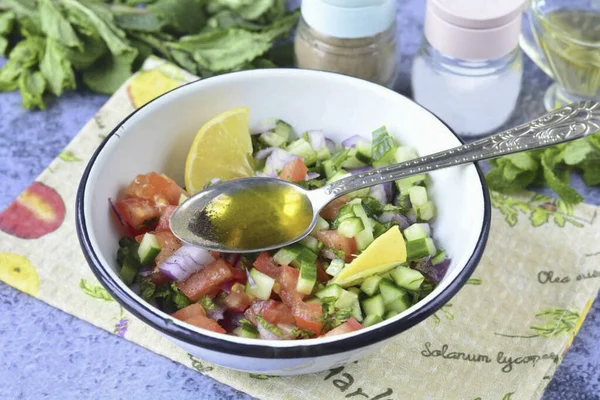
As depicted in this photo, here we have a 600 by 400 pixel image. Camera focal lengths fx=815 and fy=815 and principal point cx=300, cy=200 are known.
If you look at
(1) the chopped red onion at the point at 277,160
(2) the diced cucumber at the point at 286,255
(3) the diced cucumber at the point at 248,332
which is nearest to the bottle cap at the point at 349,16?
(1) the chopped red onion at the point at 277,160

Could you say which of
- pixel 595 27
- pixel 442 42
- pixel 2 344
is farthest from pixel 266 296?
pixel 595 27

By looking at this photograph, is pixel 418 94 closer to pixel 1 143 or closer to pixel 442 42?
pixel 442 42

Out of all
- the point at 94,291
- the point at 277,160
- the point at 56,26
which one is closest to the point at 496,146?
the point at 277,160

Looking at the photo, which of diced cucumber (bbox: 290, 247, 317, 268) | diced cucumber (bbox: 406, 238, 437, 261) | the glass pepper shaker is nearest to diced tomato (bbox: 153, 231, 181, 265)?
diced cucumber (bbox: 290, 247, 317, 268)

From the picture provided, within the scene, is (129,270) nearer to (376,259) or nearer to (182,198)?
(182,198)

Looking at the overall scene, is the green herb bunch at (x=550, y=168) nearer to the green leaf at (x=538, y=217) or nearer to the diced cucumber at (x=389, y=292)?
the green leaf at (x=538, y=217)

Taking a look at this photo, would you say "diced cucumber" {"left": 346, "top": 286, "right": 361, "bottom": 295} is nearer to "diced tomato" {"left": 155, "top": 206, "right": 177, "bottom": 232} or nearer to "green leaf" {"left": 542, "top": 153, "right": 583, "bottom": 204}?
"diced tomato" {"left": 155, "top": 206, "right": 177, "bottom": 232}
